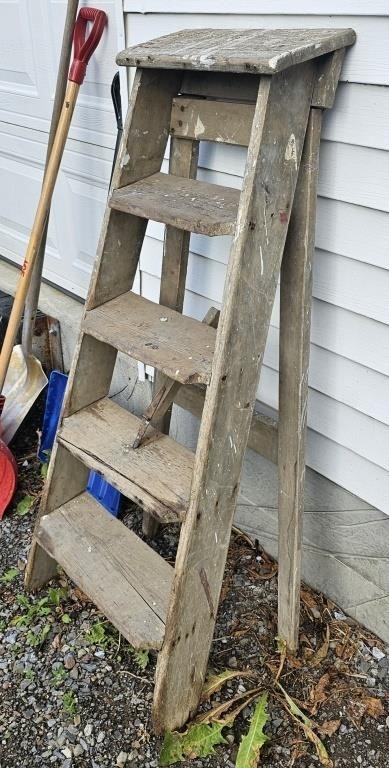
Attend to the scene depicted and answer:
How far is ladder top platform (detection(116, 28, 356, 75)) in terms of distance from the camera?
1296 mm

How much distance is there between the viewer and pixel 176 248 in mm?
2027

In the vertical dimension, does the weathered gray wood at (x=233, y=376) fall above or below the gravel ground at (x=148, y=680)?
above

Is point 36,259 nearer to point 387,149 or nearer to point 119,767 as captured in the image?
point 387,149

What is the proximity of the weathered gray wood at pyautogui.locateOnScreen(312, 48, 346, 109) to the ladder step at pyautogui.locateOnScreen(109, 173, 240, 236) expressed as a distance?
1.00ft

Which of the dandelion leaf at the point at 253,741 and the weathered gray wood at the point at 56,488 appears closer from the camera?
the dandelion leaf at the point at 253,741

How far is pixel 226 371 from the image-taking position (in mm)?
1523

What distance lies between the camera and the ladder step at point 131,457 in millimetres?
1649

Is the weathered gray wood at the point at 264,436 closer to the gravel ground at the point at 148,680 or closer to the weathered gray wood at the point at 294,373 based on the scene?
the weathered gray wood at the point at 294,373

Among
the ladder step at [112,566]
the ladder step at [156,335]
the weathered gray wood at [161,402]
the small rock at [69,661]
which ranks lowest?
the small rock at [69,661]

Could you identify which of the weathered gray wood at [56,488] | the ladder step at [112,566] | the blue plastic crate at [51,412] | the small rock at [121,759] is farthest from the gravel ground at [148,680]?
the blue plastic crate at [51,412]

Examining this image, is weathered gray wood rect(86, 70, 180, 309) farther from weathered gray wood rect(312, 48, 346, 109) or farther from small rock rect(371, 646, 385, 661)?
small rock rect(371, 646, 385, 661)

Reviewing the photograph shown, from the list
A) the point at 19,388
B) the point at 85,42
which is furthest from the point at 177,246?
the point at 19,388

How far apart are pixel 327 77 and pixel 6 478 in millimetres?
2100

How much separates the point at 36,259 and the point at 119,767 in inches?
79.0
